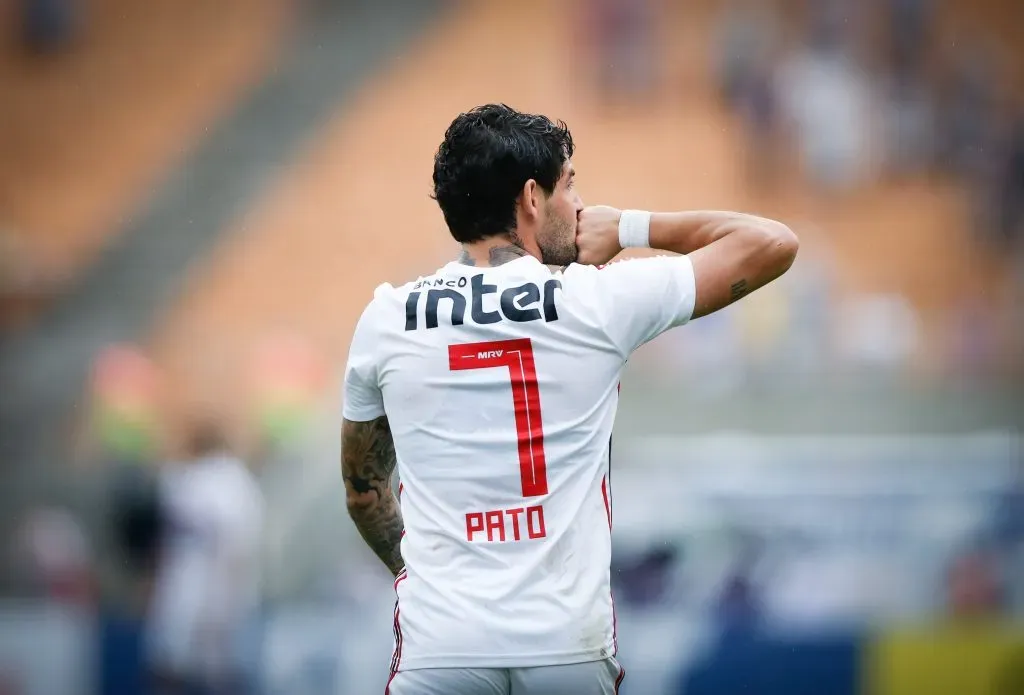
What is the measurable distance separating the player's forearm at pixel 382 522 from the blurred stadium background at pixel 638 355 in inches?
174

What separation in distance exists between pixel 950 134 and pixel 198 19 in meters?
11.8

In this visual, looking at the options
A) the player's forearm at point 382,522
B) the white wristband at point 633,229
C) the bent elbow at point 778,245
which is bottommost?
the player's forearm at point 382,522

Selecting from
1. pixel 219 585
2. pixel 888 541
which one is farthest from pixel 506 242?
pixel 888 541

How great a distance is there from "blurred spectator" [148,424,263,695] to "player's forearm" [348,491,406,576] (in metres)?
5.32

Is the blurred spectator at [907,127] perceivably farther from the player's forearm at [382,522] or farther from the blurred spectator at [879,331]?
the player's forearm at [382,522]

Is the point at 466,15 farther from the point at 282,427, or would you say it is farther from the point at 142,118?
the point at 282,427

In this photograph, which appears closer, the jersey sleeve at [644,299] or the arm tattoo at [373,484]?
the jersey sleeve at [644,299]

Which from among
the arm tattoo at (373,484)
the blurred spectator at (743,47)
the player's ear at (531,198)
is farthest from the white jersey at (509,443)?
the blurred spectator at (743,47)

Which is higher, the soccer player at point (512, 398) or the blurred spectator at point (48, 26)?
the blurred spectator at point (48, 26)

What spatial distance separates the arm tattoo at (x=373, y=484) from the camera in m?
2.89

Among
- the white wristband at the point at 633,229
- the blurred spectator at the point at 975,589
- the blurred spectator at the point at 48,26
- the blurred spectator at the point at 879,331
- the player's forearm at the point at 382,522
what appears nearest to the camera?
the white wristband at the point at 633,229

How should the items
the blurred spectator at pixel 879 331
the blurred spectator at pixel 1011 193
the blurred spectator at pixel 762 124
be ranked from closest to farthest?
the blurred spectator at pixel 879 331, the blurred spectator at pixel 1011 193, the blurred spectator at pixel 762 124

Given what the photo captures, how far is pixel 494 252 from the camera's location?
8.97ft

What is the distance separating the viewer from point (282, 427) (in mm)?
12695
